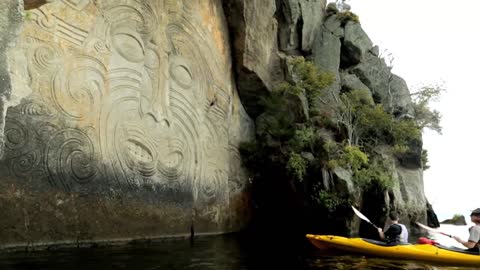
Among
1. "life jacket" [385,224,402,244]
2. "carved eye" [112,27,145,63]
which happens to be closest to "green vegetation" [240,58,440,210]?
"life jacket" [385,224,402,244]

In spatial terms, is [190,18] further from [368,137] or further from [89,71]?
[368,137]

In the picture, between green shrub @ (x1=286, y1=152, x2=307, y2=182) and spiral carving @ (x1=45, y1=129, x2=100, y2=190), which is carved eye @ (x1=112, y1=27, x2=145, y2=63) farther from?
green shrub @ (x1=286, y1=152, x2=307, y2=182)

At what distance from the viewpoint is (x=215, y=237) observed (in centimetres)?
1730

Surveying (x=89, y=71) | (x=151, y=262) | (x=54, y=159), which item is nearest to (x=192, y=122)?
(x=89, y=71)

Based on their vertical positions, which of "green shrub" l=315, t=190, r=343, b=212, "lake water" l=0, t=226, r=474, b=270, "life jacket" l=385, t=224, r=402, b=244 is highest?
"green shrub" l=315, t=190, r=343, b=212

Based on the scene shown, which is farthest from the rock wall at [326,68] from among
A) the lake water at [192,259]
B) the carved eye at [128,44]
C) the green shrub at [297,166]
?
the carved eye at [128,44]

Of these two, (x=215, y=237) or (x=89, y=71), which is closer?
(x=89, y=71)

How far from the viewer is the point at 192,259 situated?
11109 millimetres

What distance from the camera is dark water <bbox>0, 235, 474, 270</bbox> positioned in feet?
31.8

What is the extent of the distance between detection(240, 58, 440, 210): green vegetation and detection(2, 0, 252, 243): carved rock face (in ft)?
5.68

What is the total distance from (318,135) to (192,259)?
10.9 metres

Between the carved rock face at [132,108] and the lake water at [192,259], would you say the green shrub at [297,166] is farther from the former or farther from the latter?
the lake water at [192,259]

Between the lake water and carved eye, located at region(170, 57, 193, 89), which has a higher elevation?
carved eye, located at region(170, 57, 193, 89)

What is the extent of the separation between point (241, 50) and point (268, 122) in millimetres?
3583
